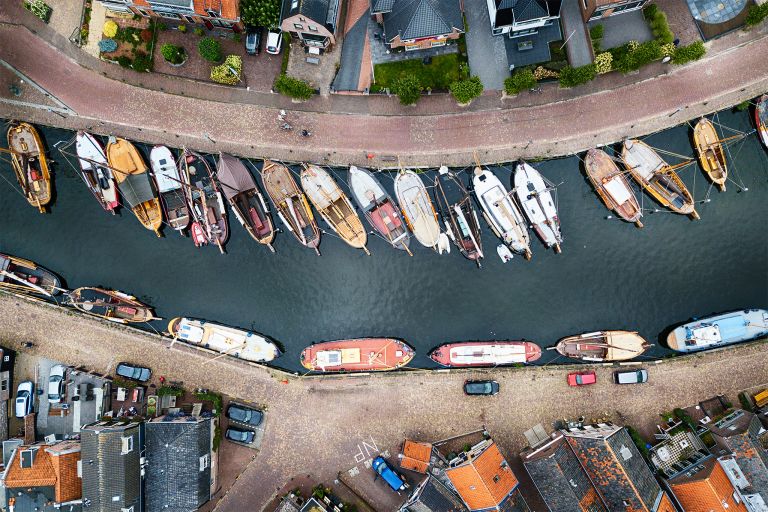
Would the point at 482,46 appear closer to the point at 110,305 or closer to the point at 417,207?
the point at 417,207

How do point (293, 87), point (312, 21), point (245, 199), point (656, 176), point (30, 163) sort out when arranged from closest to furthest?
point (312, 21), point (293, 87), point (656, 176), point (245, 199), point (30, 163)

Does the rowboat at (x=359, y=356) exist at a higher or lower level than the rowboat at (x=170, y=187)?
lower

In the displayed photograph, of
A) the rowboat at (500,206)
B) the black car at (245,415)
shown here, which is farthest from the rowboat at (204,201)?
the rowboat at (500,206)

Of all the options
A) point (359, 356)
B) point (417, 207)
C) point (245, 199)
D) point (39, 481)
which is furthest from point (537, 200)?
point (39, 481)

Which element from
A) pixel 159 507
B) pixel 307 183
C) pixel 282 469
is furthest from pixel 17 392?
pixel 307 183

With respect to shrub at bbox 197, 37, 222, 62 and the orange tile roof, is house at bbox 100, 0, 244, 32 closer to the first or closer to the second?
shrub at bbox 197, 37, 222, 62

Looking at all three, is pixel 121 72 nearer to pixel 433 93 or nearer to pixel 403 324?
pixel 433 93

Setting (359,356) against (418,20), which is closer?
(418,20)

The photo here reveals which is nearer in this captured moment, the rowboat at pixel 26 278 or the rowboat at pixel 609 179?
the rowboat at pixel 609 179

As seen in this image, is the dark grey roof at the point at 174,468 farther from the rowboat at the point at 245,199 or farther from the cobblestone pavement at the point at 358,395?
the rowboat at the point at 245,199
